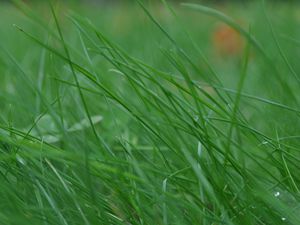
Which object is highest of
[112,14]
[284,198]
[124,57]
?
[124,57]

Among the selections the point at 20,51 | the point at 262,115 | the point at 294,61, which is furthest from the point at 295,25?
the point at 262,115

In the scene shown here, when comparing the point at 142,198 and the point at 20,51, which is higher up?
the point at 142,198

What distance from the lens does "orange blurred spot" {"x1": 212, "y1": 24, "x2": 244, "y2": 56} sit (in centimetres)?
271

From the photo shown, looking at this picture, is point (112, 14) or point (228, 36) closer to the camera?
point (228, 36)

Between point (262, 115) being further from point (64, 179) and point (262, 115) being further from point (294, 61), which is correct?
point (294, 61)

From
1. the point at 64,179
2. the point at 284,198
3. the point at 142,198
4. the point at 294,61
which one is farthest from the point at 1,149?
→ the point at 294,61

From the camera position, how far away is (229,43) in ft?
8.94

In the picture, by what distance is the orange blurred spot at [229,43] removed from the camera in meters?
2.71

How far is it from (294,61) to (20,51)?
39.0 inches

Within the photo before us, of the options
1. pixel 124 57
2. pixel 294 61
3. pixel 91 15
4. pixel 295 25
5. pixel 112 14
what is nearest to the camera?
pixel 124 57

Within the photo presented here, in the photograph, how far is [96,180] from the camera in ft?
3.14

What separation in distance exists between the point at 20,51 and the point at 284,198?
5.30 ft

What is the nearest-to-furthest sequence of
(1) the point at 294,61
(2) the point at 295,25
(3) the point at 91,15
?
(1) the point at 294,61 → (2) the point at 295,25 → (3) the point at 91,15

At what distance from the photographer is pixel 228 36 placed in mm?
2730
